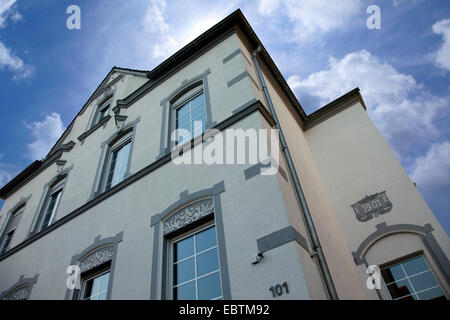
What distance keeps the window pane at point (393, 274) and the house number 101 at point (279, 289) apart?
4404mm

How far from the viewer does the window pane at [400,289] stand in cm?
680

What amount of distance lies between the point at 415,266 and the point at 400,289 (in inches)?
24.6

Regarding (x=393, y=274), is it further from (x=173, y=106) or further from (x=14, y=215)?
(x=14, y=215)

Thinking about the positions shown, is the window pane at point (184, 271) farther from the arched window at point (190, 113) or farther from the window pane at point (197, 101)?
the window pane at point (197, 101)

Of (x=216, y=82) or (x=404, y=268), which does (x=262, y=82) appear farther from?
(x=404, y=268)

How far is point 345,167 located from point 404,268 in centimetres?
315

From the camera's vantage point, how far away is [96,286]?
6582 mm

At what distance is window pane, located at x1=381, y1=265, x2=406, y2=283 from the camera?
23.1ft

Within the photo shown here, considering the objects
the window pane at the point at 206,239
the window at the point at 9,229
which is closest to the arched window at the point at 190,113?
the window pane at the point at 206,239

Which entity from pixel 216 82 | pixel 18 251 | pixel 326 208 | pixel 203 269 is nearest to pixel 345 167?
pixel 326 208

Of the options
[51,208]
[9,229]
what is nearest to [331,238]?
[51,208]

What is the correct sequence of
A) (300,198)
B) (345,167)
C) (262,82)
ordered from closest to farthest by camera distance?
(300,198) → (262,82) → (345,167)

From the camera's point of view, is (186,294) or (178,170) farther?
(178,170)

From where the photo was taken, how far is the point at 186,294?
5129mm
